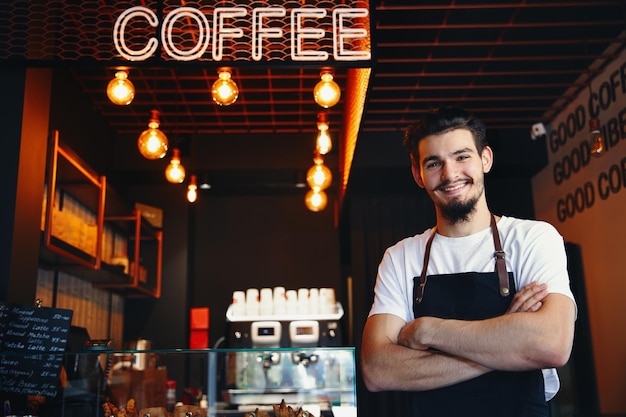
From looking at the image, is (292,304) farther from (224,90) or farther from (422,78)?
(224,90)

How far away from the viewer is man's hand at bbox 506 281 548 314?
1563mm

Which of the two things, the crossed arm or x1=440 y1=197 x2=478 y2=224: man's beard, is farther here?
x1=440 y1=197 x2=478 y2=224: man's beard

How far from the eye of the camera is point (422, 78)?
16.5ft

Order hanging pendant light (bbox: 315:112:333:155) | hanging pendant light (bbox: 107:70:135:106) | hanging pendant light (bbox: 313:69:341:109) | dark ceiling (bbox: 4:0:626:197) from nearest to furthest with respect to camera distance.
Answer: hanging pendant light (bbox: 107:70:135:106) < hanging pendant light (bbox: 313:69:341:109) < dark ceiling (bbox: 4:0:626:197) < hanging pendant light (bbox: 315:112:333:155)

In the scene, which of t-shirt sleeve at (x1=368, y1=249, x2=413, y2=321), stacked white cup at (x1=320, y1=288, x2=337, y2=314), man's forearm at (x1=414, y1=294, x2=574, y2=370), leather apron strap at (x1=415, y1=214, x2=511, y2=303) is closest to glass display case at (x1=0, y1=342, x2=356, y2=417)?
t-shirt sleeve at (x1=368, y1=249, x2=413, y2=321)

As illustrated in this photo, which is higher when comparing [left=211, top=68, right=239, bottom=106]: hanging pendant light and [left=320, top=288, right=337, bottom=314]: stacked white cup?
[left=211, top=68, right=239, bottom=106]: hanging pendant light

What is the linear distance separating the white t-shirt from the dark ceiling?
1334 millimetres

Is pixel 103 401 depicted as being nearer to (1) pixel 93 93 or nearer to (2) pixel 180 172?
(2) pixel 180 172

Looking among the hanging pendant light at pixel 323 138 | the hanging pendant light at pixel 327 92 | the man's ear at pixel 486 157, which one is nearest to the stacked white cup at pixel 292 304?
the hanging pendant light at pixel 323 138

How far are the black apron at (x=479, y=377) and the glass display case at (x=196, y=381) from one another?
1.25ft

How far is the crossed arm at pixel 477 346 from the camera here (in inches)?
59.4

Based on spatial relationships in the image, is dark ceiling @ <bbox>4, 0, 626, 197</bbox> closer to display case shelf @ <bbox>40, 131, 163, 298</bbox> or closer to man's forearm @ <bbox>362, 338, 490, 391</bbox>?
display case shelf @ <bbox>40, 131, 163, 298</bbox>

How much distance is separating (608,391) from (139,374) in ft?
13.0

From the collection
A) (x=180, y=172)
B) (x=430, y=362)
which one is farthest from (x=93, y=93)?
(x=430, y=362)
